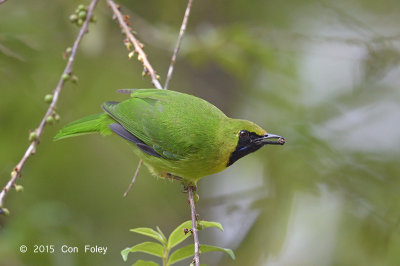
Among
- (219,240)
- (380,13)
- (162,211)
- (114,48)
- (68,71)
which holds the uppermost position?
(380,13)

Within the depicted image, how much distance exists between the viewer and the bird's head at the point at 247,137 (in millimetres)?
3090

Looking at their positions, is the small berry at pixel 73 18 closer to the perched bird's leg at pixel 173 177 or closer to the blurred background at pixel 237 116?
the blurred background at pixel 237 116

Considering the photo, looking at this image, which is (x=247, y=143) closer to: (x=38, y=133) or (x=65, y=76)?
(x=65, y=76)

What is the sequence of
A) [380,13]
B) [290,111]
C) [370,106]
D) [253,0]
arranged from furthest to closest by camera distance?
[380,13] < [253,0] < [370,106] < [290,111]

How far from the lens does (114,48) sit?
5199mm

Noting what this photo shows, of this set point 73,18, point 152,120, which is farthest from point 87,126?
point 73,18

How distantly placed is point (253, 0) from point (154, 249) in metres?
3.74

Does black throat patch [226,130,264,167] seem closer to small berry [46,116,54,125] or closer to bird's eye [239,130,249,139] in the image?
bird's eye [239,130,249,139]

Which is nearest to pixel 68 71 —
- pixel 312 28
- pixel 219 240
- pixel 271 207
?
pixel 271 207

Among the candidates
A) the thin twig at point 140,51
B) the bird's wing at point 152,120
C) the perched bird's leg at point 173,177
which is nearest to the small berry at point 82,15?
the thin twig at point 140,51

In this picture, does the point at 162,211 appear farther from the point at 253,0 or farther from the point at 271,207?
the point at 253,0

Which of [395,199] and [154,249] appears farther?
[395,199]

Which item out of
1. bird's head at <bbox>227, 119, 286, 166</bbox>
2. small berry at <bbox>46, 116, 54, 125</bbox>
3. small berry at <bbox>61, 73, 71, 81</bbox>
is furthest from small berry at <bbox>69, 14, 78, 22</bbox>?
bird's head at <bbox>227, 119, 286, 166</bbox>

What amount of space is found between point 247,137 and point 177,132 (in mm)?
491
